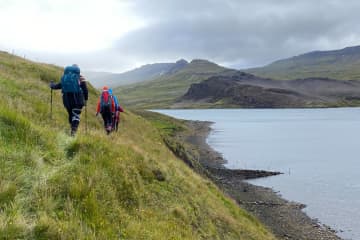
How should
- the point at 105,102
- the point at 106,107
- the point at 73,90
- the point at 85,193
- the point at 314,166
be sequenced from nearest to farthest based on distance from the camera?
the point at 85,193 → the point at 73,90 → the point at 105,102 → the point at 106,107 → the point at 314,166

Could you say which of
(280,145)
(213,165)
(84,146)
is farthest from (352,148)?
(84,146)

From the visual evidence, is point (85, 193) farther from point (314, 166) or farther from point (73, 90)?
point (314, 166)

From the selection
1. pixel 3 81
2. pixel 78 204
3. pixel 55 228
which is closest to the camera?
pixel 55 228

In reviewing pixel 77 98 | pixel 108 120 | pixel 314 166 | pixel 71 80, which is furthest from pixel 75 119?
pixel 314 166

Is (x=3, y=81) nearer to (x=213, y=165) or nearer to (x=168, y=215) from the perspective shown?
(x=168, y=215)

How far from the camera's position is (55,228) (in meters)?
7.29

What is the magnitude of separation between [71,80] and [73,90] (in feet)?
1.44

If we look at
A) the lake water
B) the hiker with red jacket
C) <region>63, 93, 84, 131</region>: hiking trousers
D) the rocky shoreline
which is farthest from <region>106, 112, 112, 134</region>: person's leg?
the lake water

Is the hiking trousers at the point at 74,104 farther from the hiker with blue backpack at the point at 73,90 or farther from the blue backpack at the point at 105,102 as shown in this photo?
the blue backpack at the point at 105,102

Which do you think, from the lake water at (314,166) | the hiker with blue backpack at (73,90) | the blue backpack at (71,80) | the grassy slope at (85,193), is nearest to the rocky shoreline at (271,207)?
the lake water at (314,166)

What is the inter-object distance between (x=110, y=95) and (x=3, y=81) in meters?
5.31

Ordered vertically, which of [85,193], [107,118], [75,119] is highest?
[75,119]

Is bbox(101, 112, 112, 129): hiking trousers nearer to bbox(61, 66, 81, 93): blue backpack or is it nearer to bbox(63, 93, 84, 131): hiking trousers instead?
bbox(63, 93, 84, 131): hiking trousers

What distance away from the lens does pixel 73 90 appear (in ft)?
46.8
